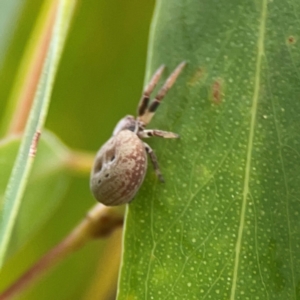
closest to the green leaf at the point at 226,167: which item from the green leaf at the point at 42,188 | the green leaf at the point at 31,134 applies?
the green leaf at the point at 31,134

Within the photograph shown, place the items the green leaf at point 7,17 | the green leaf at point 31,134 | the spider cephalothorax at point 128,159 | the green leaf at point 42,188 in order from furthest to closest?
the green leaf at point 7,17 < the green leaf at point 42,188 < the spider cephalothorax at point 128,159 < the green leaf at point 31,134

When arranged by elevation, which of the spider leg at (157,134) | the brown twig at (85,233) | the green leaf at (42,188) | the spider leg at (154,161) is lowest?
the brown twig at (85,233)

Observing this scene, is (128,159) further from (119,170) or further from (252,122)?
(252,122)

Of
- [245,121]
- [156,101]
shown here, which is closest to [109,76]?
[156,101]

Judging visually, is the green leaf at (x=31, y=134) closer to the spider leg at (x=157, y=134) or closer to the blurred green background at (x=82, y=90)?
the spider leg at (x=157, y=134)

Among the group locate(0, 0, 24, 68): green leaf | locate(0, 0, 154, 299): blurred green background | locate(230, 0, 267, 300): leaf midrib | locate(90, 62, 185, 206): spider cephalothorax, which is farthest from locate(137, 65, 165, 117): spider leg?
locate(0, 0, 24, 68): green leaf

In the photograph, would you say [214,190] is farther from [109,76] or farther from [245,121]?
[109,76]
